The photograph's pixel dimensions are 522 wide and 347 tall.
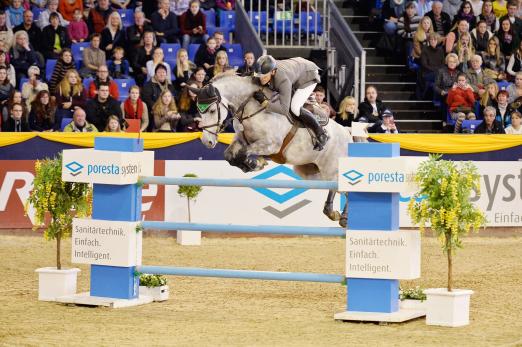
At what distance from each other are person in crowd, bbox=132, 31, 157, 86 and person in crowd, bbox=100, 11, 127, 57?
48 centimetres

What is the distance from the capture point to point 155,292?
446 inches

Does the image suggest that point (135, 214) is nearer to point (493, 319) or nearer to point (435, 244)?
point (493, 319)

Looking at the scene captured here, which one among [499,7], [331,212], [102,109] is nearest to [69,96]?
[102,109]

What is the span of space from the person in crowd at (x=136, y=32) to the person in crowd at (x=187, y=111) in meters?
1.88

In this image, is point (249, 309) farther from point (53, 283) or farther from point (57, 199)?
point (57, 199)

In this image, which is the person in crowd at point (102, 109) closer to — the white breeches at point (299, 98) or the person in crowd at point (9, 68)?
the person in crowd at point (9, 68)

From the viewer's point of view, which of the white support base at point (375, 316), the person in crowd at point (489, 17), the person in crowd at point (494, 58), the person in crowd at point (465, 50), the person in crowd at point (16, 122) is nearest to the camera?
the white support base at point (375, 316)

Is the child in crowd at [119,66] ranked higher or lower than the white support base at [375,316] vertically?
higher

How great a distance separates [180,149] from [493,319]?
722 centimetres

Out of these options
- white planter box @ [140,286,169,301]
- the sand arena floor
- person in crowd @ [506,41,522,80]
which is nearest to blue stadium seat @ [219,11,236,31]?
person in crowd @ [506,41,522,80]

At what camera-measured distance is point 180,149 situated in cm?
1647

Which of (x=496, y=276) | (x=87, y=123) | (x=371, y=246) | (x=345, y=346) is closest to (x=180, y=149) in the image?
(x=87, y=123)

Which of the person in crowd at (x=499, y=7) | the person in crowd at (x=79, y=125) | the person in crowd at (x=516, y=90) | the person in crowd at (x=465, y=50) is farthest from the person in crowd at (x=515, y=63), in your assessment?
the person in crowd at (x=79, y=125)

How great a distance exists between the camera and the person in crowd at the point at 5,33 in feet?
63.2
